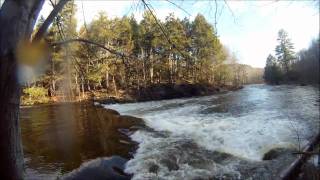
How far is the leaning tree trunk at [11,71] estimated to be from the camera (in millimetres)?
2203

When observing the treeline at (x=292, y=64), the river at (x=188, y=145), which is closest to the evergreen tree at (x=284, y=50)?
the treeline at (x=292, y=64)

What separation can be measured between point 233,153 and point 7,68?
8844mm

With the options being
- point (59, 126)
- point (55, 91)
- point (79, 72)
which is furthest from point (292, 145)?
point (55, 91)

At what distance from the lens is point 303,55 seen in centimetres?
7431

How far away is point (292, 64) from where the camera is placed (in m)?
75.2

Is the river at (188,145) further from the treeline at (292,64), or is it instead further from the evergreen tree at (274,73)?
the evergreen tree at (274,73)

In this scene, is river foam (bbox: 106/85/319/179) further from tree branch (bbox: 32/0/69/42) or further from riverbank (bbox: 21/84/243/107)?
riverbank (bbox: 21/84/243/107)

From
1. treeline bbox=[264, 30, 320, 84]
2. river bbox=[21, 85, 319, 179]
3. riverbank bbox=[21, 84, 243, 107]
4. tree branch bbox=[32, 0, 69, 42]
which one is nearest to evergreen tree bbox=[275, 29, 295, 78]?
treeline bbox=[264, 30, 320, 84]

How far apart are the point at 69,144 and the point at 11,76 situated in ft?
35.5

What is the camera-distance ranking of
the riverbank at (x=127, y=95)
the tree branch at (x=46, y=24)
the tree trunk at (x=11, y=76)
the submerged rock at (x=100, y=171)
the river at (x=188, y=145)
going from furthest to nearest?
1. the riverbank at (x=127, y=95)
2. the river at (x=188, y=145)
3. the submerged rock at (x=100, y=171)
4. the tree branch at (x=46, y=24)
5. the tree trunk at (x=11, y=76)

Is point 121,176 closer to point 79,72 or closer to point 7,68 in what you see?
point 79,72

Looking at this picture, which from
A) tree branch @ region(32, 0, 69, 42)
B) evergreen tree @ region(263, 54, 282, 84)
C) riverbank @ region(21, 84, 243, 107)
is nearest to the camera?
tree branch @ region(32, 0, 69, 42)

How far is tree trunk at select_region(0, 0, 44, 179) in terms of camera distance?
2201mm

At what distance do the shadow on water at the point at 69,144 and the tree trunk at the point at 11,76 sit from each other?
15.9ft
